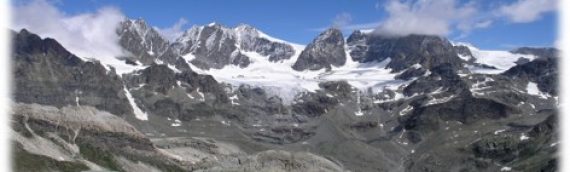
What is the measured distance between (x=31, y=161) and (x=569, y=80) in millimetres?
145922

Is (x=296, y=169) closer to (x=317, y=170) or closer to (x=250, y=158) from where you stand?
(x=317, y=170)

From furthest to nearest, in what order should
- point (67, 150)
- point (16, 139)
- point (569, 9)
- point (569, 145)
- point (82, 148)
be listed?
point (82, 148) < point (67, 150) < point (16, 139) < point (569, 9) < point (569, 145)

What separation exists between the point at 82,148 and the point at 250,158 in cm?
10697

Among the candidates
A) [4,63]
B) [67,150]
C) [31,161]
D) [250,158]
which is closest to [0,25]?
[4,63]

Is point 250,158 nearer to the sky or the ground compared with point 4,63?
nearer to the ground

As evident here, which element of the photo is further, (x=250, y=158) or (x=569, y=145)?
(x=250, y=158)

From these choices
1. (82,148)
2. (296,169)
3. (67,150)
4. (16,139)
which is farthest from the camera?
(82,148)

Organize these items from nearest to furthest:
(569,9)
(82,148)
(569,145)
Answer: (569,145) < (569,9) < (82,148)

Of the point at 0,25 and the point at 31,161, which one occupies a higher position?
the point at 0,25

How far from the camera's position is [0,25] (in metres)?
10.8

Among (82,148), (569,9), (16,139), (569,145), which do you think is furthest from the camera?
(82,148)

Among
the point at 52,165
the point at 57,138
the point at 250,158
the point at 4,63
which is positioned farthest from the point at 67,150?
the point at 4,63

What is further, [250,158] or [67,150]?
[67,150]

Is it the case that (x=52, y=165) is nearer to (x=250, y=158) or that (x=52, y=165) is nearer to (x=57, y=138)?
(x=57, y=138)
